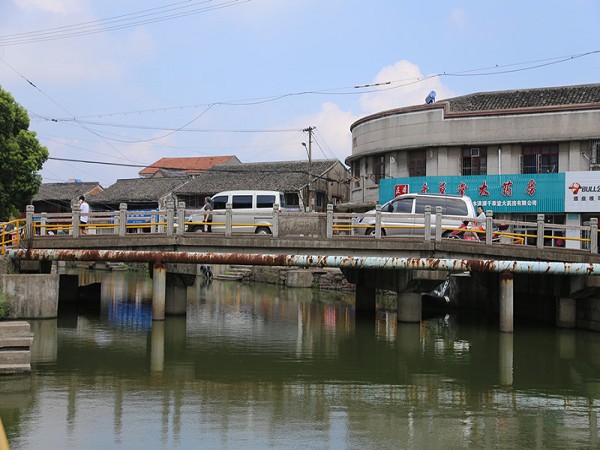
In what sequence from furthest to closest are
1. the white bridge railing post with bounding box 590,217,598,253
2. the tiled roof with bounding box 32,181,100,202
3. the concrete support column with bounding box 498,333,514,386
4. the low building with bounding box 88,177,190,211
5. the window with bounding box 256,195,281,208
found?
1. the tiled roof with bounding box 32,181,100,202
2. the low building with bounding box 88,177,190,211
3. the window with bounding box 256,195,281,208
4. the white bridge railing post with bounding box 590,217,598,253
5. the concrete support column with bounding box 498,333,514,386

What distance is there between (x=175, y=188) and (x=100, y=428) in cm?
→ 4662

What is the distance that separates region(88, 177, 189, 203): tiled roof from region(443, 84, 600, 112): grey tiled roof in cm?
2763

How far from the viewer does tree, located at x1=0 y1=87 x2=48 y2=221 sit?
114ft

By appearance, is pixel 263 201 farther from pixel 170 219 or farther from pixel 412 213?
pixel 412 213

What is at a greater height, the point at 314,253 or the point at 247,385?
the point at 314,253

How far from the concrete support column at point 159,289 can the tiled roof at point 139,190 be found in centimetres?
3453

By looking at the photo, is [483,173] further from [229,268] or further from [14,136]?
[14,136]

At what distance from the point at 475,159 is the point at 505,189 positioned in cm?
229

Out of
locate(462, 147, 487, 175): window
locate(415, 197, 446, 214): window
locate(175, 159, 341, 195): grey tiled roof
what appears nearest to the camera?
locate(415, 197, 446, 214): window

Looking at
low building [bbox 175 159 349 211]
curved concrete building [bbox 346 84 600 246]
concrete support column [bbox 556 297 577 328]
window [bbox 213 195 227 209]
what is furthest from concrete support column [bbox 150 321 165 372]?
low building [bbox 175 159 349 211]

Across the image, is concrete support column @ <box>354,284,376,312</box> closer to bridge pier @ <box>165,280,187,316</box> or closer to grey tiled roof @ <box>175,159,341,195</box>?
bridge pier @ <box>165,280,187,316</box>

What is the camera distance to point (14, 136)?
35.7 metres

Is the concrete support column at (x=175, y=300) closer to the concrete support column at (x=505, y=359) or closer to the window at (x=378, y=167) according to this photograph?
the concrete support column at (x=505, y=359)

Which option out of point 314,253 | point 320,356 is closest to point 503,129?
point 314,253
